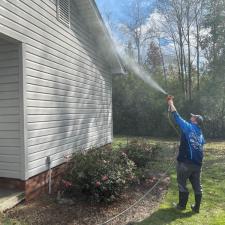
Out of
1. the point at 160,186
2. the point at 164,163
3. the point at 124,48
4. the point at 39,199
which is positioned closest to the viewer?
the point at 39,199

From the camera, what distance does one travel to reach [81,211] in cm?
675

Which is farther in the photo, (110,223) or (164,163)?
(164,163)

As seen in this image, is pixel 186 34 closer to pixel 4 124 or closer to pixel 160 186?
pixel 160 186

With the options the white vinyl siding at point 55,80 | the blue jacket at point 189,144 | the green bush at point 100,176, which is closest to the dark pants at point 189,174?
the blue jacket at point 189,144

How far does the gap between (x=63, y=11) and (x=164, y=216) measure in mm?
5830

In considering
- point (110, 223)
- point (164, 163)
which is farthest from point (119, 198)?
point (164, 163)

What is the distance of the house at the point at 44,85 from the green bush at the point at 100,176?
88cm

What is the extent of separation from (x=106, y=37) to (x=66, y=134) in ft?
13.9

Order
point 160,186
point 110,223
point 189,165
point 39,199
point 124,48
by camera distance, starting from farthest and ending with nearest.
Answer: point 124,48
point 160,186
point 39,199
point 189,165
point 110,223

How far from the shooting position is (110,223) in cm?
623

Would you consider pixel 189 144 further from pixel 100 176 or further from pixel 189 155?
pixel 100 176

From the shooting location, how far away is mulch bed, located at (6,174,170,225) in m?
6.25

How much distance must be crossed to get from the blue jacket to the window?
13.8ft

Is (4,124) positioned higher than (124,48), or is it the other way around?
(124,48)
